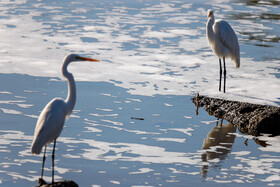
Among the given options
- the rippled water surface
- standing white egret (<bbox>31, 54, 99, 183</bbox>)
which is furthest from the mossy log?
standing white egret (<bbox>31, 54, 99, 183</bbox>)

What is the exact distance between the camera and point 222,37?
11531 mm

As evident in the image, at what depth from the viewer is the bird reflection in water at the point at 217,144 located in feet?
24.7

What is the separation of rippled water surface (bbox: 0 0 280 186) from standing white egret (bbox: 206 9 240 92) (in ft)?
2.17

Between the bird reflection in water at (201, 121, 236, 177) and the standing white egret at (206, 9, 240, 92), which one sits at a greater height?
the standing white egret at (206, 9, 240, 92)

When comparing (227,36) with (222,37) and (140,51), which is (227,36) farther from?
(140,51)

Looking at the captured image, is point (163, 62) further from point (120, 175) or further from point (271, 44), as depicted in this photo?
point (120, 175)

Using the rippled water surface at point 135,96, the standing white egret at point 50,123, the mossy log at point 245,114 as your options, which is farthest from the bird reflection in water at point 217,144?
the standing white egret at point 50,123

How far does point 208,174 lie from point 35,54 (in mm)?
8041

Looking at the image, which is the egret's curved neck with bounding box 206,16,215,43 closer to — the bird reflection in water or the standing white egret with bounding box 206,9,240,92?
the standing white egret with bounding box 206,9,240,92

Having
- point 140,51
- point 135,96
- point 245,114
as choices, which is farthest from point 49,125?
point 140,51

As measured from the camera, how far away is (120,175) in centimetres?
679

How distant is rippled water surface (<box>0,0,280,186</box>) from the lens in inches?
277

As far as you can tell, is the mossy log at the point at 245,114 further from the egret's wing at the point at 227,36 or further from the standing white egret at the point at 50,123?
the standing white egret at the point at 50,123

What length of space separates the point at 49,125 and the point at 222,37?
242 inches
